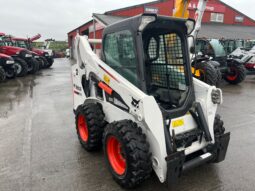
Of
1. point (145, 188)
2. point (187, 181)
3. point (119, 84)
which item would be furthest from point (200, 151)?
point (119, 84)

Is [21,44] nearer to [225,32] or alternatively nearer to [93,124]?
[93,124]

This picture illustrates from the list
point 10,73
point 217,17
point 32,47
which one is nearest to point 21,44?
point 32,47

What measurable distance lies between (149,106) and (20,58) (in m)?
13.2

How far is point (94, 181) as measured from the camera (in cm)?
294

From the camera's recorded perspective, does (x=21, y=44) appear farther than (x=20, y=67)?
Yes

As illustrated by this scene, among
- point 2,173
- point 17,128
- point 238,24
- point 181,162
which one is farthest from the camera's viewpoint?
point 238,24

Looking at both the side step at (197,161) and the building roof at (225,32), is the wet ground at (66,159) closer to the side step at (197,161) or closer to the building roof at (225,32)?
the side step at (197,161)

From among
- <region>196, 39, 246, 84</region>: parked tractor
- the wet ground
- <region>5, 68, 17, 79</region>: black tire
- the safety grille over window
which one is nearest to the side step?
the wet ground

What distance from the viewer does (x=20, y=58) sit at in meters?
13.6

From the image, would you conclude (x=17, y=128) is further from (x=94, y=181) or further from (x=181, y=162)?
(x=181, y=162)

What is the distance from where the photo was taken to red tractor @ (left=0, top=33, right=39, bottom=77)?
13.3 metres

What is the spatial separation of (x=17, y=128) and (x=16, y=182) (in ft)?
7.18

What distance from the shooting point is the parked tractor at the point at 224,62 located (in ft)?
Answer: 30.7

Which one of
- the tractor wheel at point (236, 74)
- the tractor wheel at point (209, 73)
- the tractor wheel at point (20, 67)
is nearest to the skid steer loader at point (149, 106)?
the tractor wheel at point (209, 73)
